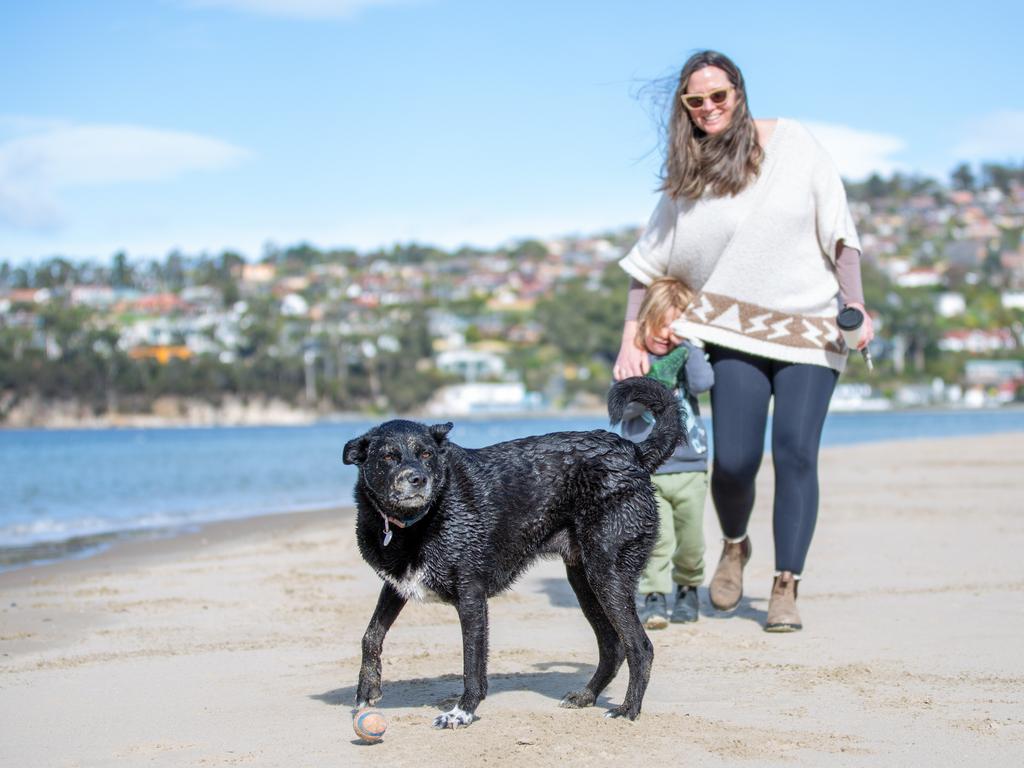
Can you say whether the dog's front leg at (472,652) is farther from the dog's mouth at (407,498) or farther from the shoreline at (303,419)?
the shoreline at (303,419)

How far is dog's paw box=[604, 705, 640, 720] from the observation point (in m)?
4.30

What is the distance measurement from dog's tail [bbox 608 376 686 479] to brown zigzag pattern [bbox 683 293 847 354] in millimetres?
1099

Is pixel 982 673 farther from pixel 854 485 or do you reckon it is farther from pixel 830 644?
pixel 854 485

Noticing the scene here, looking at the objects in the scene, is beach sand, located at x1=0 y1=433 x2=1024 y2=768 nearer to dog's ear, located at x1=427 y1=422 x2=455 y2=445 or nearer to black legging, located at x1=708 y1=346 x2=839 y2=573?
black legging, located at x1=708 y1=346 x2=839 y2=573

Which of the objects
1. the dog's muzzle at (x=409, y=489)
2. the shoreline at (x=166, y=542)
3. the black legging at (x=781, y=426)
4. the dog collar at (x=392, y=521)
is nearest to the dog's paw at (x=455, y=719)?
the dog collar at (x=392, y=521)

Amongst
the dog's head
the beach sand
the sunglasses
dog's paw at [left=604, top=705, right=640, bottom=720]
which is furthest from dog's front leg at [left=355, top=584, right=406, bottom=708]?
the sunglasses

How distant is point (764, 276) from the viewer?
5855 mm

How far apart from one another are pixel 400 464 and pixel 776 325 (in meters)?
2.36

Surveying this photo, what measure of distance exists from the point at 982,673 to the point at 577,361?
121 metres

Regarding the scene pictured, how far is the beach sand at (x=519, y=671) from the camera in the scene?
397cm

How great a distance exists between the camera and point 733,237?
19.3ft

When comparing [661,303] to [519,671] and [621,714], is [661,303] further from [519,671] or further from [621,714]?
[621,714]

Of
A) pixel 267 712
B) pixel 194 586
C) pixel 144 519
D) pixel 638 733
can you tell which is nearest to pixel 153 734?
pixel 267 712

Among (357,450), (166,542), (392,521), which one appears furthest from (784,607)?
(166,542)
